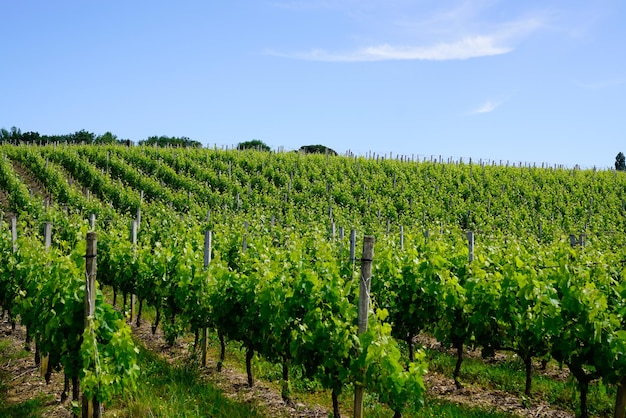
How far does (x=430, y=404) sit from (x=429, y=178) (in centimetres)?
2566

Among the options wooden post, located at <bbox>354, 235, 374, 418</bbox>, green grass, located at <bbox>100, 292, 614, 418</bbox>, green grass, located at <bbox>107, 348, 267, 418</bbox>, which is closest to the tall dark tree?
green grass, located at <bbox>100, 292, 614, 418</bbox>

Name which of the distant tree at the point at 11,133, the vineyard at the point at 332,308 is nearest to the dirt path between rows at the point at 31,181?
the vineyard at the point at 332,308

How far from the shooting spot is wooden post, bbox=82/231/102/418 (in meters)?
5.44

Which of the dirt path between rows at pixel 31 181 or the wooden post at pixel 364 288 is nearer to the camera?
the wooden post at pixel 364 288

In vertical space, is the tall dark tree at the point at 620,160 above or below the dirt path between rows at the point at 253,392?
above

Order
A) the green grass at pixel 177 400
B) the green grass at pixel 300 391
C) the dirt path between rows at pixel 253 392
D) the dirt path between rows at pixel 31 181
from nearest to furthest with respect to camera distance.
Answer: the green grass at pixel 177 400, the green grass at pixel 300 391, the dirt path between rows at pixel 253 392, the dirt path between rows at pixel 31 181

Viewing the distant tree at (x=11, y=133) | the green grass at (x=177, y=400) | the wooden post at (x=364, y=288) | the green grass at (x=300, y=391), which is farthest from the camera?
the distant tree at (x=11, y=133)

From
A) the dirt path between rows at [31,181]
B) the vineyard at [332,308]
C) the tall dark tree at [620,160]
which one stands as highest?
the tall dark tree at [620,160]

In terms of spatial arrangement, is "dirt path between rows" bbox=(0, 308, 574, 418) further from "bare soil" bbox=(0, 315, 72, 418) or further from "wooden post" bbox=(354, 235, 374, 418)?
"wooden post" bbox=(354, 235, 374, 418)

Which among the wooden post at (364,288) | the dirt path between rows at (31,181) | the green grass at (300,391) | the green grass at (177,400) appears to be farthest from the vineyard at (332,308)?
the dirt path between rows at (31,181)

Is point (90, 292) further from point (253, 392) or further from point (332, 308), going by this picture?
point (253, 392)

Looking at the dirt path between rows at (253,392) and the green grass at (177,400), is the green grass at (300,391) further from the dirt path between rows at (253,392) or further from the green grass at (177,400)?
the dirt path between rows at (253,392)

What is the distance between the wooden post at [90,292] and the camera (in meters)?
5.44

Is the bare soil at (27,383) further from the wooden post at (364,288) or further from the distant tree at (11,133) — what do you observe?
the distant tree at (11,133)
